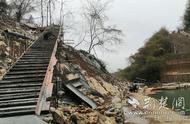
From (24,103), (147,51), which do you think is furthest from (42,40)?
(147,51)

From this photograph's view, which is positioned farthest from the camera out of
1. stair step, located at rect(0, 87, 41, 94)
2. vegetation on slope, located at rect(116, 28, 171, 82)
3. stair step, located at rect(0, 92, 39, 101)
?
vegetation on slope, located at rect(116, 28, 171, 82)

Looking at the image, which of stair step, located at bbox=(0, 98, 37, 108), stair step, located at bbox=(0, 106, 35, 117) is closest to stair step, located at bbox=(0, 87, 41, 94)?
stair step, located at bbox=(0, 98, 37, 108)

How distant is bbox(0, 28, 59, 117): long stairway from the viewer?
8.52 metres

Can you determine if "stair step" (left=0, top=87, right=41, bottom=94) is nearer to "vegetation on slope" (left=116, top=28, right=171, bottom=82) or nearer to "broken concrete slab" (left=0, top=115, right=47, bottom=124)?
"broken concrete slab" (left=0, top=115, right=47, bottom=124)

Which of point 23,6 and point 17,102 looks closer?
point 17,102

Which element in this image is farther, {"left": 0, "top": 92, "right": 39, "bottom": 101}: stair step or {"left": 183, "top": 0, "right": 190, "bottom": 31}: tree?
{"left": 183, "top": 0, "right": 190, "bottom": 31}: tree

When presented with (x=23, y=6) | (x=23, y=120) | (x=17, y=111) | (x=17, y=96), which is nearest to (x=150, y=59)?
(x=23, y=6)

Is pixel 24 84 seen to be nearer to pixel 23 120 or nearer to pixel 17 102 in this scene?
pixel 17 102

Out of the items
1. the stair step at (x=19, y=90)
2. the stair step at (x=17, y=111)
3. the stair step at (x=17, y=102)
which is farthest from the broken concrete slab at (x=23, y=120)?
the stair step at (x=19, y=90)

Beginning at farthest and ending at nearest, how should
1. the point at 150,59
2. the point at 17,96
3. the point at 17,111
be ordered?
the point at 150,59, the point at 17,96, the point at 17,111

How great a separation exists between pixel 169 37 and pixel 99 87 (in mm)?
57025

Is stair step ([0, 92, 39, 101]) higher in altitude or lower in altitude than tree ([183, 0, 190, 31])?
lower

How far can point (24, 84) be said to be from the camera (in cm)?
1062

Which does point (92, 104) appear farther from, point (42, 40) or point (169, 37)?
point (169, 37)
